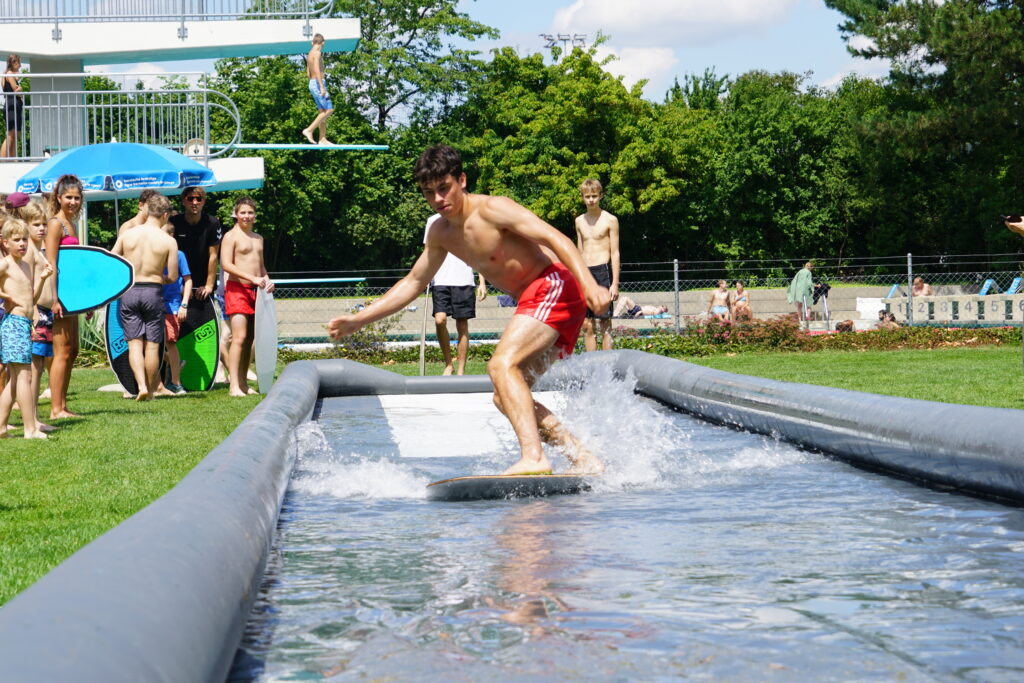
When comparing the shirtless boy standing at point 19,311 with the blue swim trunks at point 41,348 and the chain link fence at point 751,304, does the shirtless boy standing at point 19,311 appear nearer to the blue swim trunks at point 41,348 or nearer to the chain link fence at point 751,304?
the blue swim trunks at point 41,348

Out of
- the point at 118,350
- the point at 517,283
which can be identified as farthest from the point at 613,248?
the point at 517,283

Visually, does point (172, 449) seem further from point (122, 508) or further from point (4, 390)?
point (122, 508)

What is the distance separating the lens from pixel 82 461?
6555mm

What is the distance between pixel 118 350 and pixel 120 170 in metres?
2.93

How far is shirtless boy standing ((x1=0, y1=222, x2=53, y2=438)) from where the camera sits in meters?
7.39

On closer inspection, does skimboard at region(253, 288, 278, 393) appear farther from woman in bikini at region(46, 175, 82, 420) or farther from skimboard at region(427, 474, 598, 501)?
skimboard at region(427, 474, 598, 501)

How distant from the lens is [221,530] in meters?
2.91

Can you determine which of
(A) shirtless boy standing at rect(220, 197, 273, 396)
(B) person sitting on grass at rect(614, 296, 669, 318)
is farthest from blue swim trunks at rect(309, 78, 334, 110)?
(A) shirtless boy standing at rect(220, 197, 273, 396)

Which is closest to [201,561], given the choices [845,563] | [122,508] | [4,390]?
[845,563]

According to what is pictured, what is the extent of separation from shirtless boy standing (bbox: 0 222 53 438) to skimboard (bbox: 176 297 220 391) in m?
4.17

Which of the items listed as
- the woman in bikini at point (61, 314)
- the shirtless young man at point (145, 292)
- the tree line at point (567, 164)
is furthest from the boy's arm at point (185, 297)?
the tree line at point (567, 164)

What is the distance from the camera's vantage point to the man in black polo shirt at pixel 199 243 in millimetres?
11578

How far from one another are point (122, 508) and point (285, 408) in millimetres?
1701

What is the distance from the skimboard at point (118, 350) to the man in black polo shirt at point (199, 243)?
819mm
